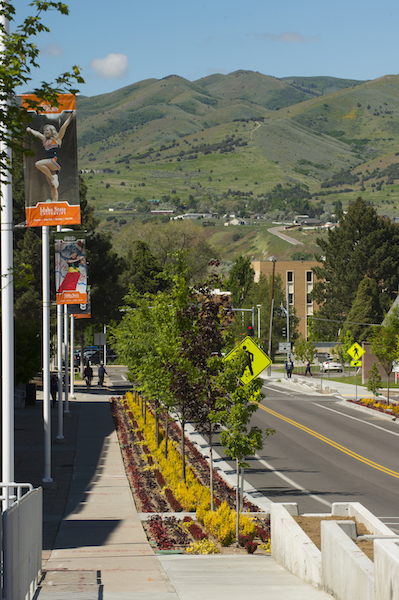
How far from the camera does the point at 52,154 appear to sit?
46.3 ft

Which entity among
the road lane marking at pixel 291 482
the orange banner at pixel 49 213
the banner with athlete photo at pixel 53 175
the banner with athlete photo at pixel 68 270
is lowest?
the road lane marking at pixel 291 482

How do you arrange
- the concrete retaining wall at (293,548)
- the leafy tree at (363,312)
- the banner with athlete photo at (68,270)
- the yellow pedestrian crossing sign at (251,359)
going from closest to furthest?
the concrete retaining wall at (293,548)
the yellow pedestrian crossing sign at (251,359)
the banner with athlete photo at (68,270)
the leafy tree at (363,312)

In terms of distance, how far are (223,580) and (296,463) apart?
12.9 meters

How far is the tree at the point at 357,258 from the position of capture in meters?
87.9

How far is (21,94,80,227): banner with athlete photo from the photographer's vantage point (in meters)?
14.0

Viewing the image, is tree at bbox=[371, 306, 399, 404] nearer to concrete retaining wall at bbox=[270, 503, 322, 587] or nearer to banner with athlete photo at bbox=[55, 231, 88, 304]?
banner with athlete photo at bbox=[55, 231, 88, 304]

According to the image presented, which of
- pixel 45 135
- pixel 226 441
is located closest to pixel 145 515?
pixel 226 441

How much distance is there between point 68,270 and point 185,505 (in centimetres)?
811

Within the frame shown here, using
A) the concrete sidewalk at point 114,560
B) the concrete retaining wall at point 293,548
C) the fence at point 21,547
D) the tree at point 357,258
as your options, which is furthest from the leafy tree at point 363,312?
the fence at point 21,547

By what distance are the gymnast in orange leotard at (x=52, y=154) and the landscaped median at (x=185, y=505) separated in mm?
6623

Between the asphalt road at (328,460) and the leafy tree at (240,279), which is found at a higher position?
the leafy tree at (240,279)

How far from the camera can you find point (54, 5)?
766 centimetres

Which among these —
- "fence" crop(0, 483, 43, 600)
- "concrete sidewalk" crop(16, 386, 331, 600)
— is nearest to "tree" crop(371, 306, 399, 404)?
"concrete sidewalk" crop(16, 386, 331, 600)

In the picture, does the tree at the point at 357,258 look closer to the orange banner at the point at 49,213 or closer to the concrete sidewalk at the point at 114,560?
the concrete sidewalk at the point at 114,560
